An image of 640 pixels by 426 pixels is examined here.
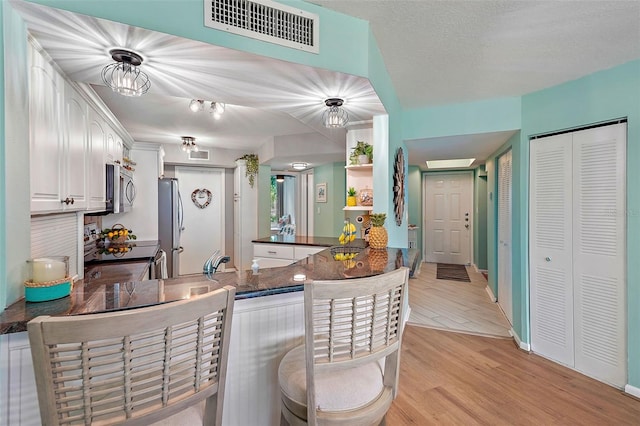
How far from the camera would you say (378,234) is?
249cm

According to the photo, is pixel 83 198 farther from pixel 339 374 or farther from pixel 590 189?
pixel 590 189

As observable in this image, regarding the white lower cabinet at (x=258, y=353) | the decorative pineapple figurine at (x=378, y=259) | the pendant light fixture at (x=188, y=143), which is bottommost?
the white lower cabinet at (x=258, y=353)

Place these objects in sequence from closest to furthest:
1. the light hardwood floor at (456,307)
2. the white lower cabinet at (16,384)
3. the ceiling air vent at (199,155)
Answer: the white lower cabinet at (16,384) < the light hardwood floor at (456,307) < the ceiling air vent at (199,155)

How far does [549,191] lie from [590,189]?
0.99 ft

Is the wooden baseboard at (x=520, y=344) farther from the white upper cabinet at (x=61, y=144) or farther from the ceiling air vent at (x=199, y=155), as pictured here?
the ceiling air vent at (x=199, y=155)

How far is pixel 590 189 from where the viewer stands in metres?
2.40

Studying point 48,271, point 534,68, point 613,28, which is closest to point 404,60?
point 534,68

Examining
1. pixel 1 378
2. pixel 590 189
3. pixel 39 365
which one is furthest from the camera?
pixel 590 189

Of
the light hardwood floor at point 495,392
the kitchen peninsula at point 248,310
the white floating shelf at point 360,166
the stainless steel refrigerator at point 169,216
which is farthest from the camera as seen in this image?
the stainless steel refrigerator at point 169,216

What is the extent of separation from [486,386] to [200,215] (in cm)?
511

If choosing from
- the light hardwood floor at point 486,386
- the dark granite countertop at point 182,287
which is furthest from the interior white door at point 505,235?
the dark granite countertop at point 182,287

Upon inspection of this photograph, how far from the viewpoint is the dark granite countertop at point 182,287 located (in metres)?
1.03

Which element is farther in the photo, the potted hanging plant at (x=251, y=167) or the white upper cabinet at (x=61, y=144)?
the potted hanging plant at (x=251, y=167)

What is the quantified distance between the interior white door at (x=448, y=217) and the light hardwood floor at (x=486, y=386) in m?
3.26
